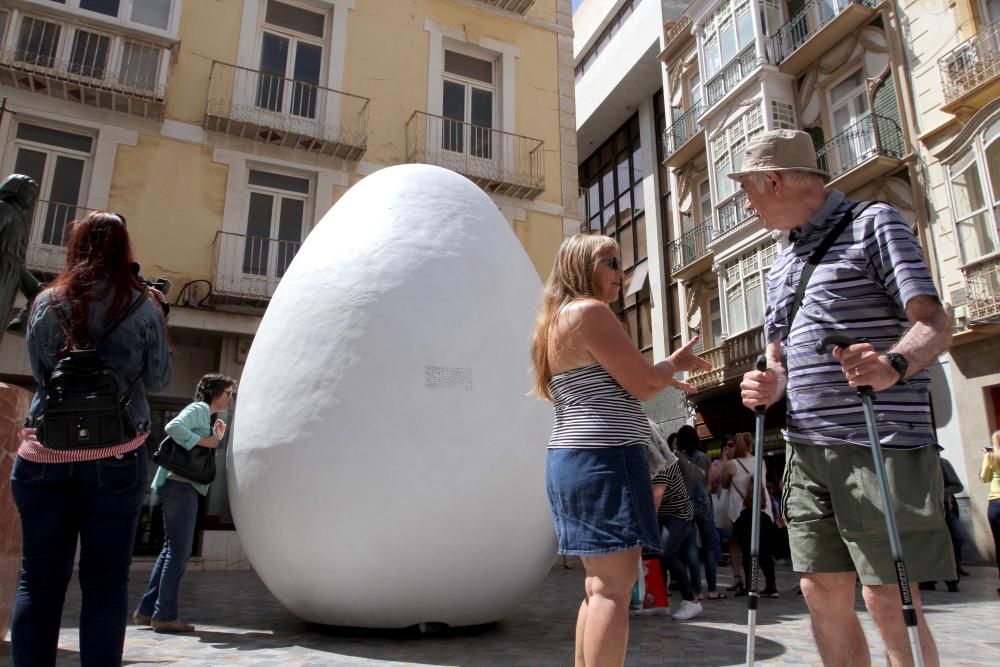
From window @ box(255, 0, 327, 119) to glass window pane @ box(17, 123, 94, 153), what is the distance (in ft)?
9.41

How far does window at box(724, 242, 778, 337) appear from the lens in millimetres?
17797

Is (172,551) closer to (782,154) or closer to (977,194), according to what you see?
(782,154)

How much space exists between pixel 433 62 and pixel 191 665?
12727 millimetres

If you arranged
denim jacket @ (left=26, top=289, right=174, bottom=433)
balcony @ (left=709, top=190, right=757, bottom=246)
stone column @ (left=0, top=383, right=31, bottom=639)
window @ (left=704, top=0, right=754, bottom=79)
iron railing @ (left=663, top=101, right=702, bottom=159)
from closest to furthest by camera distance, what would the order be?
denim jacket @ (left=26, top=289, right=174, bottom=433), stone column @ (left=0, top=383, right=31, bottom=639), balcony @ (left=709, top=190, right=757, bottom=246), window @ (left=704, top=0, right=754, bottom=79), iron railing @ (left=663, top=101, right=702, bottom=159)

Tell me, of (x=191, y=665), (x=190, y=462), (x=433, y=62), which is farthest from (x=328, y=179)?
(x=191, y=665)

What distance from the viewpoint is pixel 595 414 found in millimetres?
2516

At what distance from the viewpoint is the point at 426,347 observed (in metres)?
4.43

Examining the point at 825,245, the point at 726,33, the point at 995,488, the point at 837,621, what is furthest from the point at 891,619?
the point at 726,33

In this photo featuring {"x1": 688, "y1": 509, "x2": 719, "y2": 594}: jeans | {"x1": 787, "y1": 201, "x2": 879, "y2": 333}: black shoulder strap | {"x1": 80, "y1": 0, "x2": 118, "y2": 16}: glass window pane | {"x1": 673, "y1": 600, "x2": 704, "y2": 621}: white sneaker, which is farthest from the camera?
{"x1": 80, "y1": 0, "x2": 118, "y2": 16}: glass window pane

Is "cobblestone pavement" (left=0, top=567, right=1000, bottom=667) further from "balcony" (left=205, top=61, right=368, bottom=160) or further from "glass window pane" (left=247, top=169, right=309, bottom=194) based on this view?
"balcony" (left=205, top=61, right=368, bottom=160)

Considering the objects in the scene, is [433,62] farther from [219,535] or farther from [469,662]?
[469,662]

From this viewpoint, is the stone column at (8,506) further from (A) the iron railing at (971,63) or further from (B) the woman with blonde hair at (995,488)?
(A) the iron railing at (971,63)

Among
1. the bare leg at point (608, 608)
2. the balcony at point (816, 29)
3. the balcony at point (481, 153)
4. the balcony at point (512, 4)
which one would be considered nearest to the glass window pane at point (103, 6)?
the balcony at point (481, 153)

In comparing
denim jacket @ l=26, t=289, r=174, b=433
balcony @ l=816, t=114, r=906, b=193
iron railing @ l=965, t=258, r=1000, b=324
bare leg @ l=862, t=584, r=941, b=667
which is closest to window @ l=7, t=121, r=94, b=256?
denim jacket @ l=26, t=289, r=174, b=433
